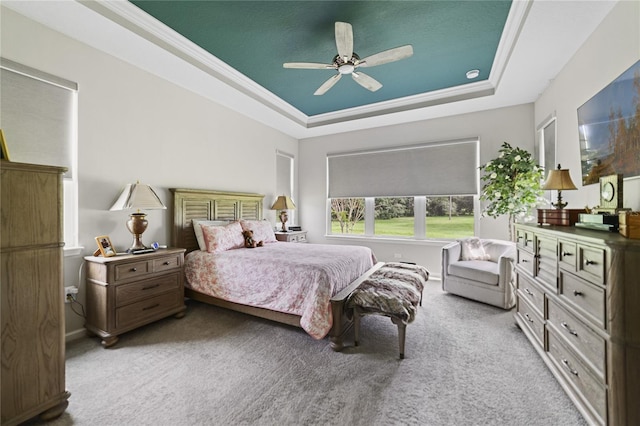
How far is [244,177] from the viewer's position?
15.4 feet

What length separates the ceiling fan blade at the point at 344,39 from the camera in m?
2.22

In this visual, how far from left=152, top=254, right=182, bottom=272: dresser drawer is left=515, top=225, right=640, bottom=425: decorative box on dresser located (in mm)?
3537

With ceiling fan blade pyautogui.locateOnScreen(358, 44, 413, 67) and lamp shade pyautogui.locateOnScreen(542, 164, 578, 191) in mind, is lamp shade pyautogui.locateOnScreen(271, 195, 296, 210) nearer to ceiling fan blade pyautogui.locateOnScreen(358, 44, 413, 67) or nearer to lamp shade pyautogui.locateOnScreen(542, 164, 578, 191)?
ceiling fan blade pyautogui.locateOnScreen(358, 44, 413, 67)

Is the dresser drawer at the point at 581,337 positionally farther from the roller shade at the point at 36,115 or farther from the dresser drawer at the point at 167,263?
the roller shade at the point at 36,115

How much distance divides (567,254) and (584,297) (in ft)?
1.01

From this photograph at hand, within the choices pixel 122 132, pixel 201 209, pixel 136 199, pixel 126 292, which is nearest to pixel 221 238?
pixel 201 209

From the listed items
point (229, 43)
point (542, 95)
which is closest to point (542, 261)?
point (542, 95)

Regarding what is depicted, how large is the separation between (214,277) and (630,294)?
131 inches

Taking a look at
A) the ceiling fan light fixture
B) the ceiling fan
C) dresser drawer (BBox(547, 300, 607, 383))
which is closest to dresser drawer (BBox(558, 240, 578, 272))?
dresser drawer (BBox(547, 300, 607, 383))

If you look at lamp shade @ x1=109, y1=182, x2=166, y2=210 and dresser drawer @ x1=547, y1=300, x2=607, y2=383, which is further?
lamp shade @ x1=109, y1=182, x2=166, y2=210

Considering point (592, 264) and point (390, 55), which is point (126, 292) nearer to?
point (390, 55)

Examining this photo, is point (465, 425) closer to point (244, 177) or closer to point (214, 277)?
point (214, 277)

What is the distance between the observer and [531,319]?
233cm

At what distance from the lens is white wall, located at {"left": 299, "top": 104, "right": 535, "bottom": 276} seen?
4.21 m
